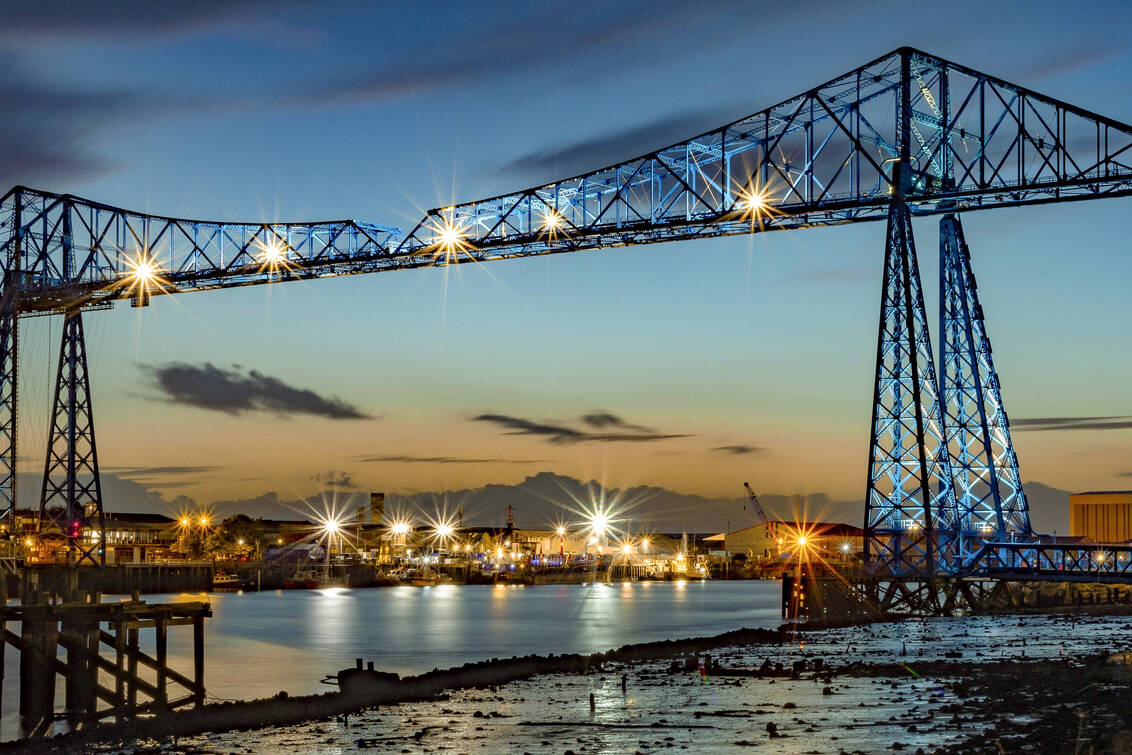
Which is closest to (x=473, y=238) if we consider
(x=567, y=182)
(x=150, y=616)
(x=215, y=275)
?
(x=567, y=182)

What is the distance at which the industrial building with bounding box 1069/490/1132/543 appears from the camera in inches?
5207

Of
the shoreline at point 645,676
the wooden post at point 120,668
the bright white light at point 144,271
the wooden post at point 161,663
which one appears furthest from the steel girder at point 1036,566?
the bright white light at point 144,271

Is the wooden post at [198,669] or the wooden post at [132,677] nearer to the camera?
the wooden post at [132,677]

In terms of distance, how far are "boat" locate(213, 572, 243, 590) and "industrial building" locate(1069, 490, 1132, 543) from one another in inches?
3678

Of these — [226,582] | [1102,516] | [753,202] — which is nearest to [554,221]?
[753,202]

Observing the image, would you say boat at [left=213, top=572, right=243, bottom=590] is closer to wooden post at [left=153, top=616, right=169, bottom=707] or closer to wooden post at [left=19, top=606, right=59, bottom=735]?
wooden post at [left=19, top=606, right=59, bottom=735]

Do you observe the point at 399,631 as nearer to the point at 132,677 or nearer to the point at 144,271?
the point at 144,271

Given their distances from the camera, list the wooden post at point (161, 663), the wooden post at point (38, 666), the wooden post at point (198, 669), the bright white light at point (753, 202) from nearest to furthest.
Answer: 1. the wooden post at point (38, 666)
2. the wooden post at point (161, 663)
3. the wooden post at point (198, 669)
4. the bright white light at point (753, 202)

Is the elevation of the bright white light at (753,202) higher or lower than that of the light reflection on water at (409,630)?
higher

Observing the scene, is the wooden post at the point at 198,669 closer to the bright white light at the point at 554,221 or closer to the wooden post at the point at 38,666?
the wooden post at the point at 38,666

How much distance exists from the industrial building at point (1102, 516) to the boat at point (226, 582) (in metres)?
93.4

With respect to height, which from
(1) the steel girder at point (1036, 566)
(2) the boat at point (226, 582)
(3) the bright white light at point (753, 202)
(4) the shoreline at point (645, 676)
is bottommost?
(2) the boat at point (226, 582)

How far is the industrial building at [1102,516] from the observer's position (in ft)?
434

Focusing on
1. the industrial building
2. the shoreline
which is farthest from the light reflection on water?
the industrial building
